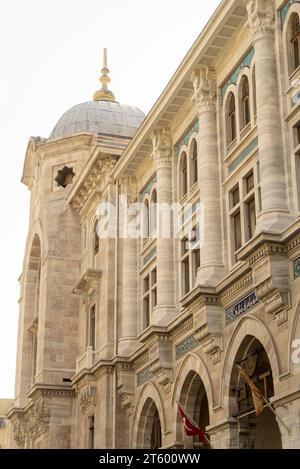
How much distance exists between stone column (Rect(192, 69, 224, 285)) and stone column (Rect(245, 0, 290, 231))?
13.0 ft

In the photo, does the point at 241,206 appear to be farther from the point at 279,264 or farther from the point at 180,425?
the point at 180,425

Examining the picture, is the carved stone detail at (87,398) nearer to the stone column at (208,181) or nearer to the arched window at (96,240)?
the arched window at (96,240)

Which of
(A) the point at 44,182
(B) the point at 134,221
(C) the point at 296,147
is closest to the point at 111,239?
(B) the point at 134,221

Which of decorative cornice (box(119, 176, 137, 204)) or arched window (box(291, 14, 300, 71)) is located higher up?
decorative cornice (box(119, 176, 137, 204))

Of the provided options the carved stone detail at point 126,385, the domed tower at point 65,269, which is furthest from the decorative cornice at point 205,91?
the carved stone detail at point 126,385

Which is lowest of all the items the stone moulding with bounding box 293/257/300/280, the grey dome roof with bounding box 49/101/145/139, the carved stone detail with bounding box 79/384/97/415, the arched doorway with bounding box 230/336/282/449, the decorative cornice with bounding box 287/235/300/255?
the arched doorway with bounding box 230/336/282/449

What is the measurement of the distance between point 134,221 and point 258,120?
43.2 feet

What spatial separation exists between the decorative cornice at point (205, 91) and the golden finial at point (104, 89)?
924 inches

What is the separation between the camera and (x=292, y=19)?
2516 centimetres

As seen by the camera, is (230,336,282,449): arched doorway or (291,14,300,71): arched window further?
(230,336,282,449): arched doorway

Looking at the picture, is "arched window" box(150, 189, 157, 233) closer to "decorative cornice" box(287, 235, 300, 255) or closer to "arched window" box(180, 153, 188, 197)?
"arched window" box(180, 153, 188, 197)

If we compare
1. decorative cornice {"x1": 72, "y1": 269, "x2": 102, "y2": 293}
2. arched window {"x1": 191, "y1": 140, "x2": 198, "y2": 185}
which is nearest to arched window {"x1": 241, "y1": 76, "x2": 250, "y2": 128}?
arched window {"x1": 191, "y1": 140, "x2": 198, "y2": 185}

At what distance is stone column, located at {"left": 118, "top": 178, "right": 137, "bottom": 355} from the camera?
35.8 metres

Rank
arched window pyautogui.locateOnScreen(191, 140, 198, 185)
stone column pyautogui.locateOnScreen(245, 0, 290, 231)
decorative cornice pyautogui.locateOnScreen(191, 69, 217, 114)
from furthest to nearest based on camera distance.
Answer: arched window pyautogui.locateOnScreen(191, 140, 198, 185), decorative cornice pyautogui.locateOnScreen(191, 69, 217, 114), stone column pyautogui.locateOnScreen(245, 0, 290, 231)
